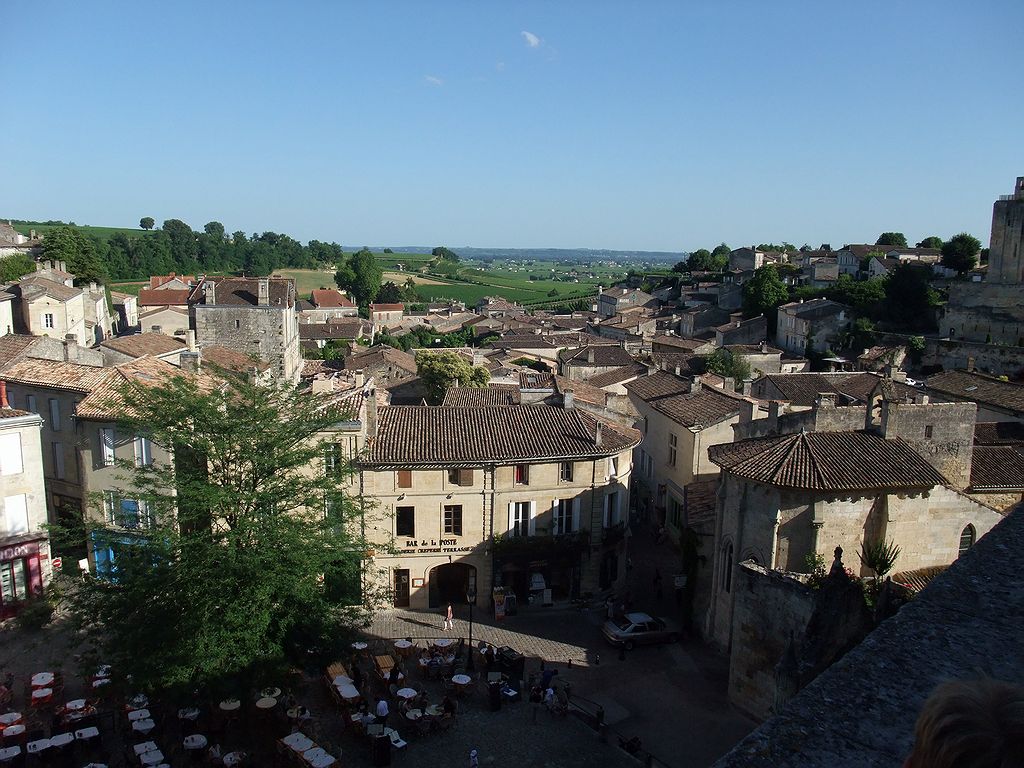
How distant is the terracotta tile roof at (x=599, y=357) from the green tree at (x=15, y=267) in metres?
46.6

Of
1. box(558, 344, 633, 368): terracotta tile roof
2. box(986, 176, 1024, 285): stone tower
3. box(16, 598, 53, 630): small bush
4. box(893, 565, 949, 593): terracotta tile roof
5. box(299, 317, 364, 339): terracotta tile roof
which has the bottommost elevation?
box(16, 598, 53, 630): small bush

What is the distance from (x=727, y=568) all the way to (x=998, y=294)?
56.4m

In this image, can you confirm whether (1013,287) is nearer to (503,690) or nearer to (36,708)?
(503,690)

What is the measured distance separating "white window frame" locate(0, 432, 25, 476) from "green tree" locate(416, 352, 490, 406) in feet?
103

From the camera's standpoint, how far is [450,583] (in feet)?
97.0

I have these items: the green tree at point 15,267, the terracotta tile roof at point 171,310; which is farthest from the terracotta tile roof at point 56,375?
the terracotta tile roof at point 171,310

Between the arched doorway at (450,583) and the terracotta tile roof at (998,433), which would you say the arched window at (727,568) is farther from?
the terracotta tile roof at (998,433)

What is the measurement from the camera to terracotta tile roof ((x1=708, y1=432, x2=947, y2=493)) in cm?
2186

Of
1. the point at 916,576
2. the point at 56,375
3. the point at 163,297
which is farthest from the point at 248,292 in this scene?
the point at 163,297

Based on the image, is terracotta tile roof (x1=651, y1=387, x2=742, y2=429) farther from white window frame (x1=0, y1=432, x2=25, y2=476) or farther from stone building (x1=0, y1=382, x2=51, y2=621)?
white window frame (x1=0, y1=432, x2=25, y2=476)

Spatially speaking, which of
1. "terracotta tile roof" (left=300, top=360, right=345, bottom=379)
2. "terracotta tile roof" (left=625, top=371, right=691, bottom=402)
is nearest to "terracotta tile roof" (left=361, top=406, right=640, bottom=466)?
"terracotta tile roof" (left=625, top=371, right=691, bottom=402)

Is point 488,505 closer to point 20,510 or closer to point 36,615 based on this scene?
point 36,615

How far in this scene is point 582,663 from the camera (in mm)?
25109

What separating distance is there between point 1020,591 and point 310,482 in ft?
50.4
